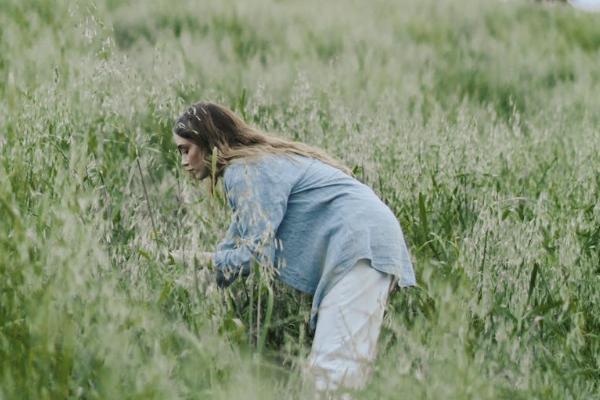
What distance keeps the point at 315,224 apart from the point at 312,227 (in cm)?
1

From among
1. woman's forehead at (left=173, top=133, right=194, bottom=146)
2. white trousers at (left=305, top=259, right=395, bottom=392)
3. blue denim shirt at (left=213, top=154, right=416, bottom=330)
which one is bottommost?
white trousers at (left=305, top=259, right=395, bottom=392)

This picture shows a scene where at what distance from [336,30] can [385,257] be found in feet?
13.5

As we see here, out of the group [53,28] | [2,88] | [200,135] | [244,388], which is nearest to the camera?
[244,388]

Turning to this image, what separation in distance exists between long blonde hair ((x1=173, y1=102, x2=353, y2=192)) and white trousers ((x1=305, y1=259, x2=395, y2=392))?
502mm

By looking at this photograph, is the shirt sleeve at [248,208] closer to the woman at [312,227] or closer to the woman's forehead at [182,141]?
the woman at [312,227]

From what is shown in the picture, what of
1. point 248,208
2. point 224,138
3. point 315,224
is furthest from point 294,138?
point 248,208

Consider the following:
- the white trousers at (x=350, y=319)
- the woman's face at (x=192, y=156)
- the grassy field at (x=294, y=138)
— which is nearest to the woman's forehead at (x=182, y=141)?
the woman's face at (x=192, y=156)

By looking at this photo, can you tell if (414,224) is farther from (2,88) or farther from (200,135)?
(2,88)

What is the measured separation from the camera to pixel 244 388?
168 centimetres

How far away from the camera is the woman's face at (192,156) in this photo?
2.83 meters

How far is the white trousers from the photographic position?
2.43m

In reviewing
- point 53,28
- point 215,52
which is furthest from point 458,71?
point 53,28

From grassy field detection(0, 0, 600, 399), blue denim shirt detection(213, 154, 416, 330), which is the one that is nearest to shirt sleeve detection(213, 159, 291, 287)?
blue denim shirt detection(213, 154, 416, 330)

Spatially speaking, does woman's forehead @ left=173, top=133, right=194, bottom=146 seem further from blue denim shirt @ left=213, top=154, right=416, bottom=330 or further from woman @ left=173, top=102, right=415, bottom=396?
blue denim shirt @ left=213, top=154, right=416, bottom=330
